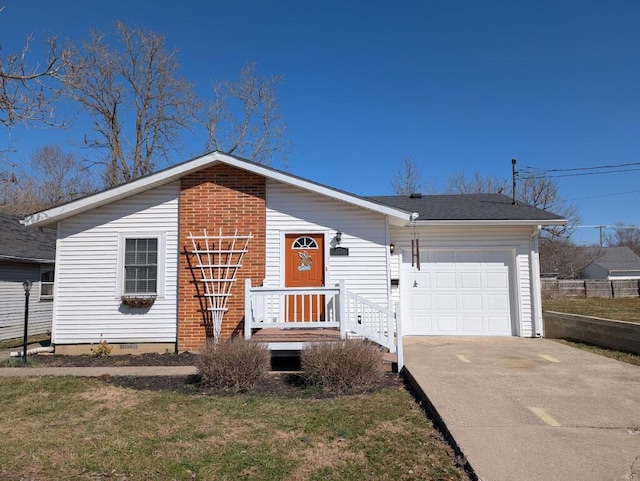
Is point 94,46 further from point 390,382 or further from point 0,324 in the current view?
point 390,382

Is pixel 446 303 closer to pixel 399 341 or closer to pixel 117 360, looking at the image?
pixel 399 341

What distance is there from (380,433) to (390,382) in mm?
2140

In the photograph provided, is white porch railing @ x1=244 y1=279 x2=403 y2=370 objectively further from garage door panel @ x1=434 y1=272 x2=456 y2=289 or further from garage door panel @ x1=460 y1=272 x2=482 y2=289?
garage door panel @ x1=460 y1=272 x2=482 y2=289

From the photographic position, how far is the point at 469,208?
1116cm

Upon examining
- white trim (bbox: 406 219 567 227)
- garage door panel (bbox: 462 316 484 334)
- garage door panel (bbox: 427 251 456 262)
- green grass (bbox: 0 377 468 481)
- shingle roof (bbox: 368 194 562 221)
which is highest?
shingle roof (bbox: 368 194 562 221)

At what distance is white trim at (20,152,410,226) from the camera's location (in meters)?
8.90

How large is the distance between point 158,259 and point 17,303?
796 centimetres

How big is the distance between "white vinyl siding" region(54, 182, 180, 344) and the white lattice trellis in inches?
24.5

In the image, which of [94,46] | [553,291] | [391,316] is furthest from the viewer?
[553,291]

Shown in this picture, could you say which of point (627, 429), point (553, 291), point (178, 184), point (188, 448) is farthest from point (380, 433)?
point (553, 291)

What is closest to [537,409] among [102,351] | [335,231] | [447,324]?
[335,231]

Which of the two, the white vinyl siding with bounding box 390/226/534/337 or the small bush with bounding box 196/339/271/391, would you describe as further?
the white vinyl siding with bounding box 390/226/534/337

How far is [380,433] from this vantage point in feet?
14.3

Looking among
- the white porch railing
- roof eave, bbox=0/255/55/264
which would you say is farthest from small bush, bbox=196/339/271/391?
roof eave, bbox=0/255/55/264
